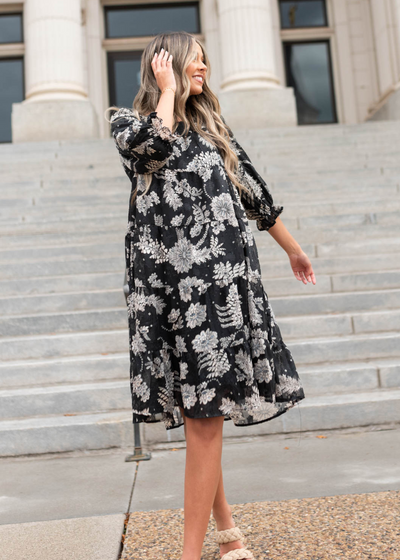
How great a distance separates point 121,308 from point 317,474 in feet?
8.82

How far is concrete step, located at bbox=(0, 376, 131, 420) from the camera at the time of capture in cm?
444

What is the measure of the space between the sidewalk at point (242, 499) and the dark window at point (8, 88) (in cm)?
1527

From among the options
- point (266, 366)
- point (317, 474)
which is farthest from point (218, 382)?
point (317, 474)

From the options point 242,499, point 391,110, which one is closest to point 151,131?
point 242,499

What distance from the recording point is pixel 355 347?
4.96 m

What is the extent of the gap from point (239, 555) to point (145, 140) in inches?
62.3

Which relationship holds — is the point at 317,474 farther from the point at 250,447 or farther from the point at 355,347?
the point at 355,347

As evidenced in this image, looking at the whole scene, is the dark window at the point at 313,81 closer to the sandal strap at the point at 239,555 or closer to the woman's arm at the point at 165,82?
the woman's arm at the point at 165,82

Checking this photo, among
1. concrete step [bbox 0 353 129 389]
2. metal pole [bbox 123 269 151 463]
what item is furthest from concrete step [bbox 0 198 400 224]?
metal pole [bbox 123 269 151 463]

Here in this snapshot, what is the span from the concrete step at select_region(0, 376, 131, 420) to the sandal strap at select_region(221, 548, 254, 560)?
223 centimetres

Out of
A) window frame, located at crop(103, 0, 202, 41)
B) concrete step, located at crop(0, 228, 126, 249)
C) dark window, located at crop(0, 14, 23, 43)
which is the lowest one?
concrete step, located at crop(0, 228, 126, 249)

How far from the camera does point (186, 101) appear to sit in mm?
2416

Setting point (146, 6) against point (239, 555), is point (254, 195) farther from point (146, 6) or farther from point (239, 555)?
point (146, 6)

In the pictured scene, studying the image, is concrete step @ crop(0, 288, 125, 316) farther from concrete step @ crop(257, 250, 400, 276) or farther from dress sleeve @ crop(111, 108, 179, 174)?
dress sleeve @ crop(111, 108, 179, 174)
